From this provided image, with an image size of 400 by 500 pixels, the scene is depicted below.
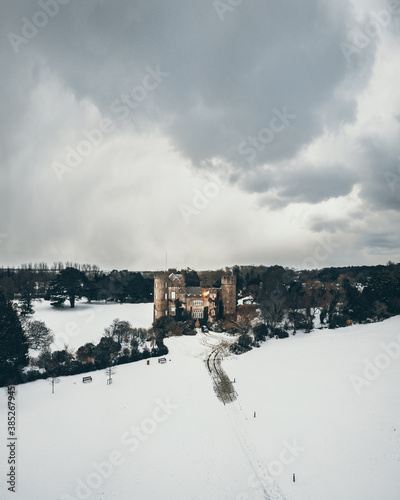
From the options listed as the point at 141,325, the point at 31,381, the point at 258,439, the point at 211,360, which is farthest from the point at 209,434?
the point at 141,325

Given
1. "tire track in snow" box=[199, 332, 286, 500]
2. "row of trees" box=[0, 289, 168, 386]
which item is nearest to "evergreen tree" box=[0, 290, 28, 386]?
"row of trees" box=[0, 289, 168, 386]

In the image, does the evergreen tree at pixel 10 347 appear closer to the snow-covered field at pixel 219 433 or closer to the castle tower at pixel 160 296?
the snow-covered field at pixel 219 433

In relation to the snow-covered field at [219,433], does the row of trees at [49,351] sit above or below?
above

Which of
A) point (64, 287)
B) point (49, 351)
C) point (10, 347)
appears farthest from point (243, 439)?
point (64, 287)

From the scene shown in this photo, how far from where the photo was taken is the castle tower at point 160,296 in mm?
55312

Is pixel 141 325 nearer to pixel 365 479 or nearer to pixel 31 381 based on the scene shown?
pixel 31 381

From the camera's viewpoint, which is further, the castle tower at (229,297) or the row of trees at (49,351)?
the castle tower at (229,297)

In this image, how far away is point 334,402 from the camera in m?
23.5

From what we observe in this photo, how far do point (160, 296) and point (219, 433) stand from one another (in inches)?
1434

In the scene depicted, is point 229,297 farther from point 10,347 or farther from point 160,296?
point 10,347

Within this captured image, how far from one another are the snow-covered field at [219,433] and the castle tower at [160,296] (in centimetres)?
2152

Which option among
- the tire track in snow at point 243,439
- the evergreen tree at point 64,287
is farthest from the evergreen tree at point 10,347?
the evergreen tree at point 64,287

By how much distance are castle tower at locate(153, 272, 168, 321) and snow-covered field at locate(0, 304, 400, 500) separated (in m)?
21.5

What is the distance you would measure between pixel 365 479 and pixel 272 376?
553 inches
